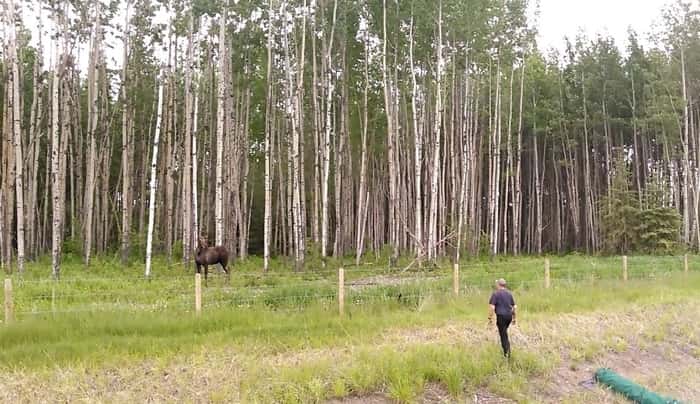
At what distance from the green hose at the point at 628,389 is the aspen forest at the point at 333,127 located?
10.2 meters

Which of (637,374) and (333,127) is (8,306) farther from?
(333,127)

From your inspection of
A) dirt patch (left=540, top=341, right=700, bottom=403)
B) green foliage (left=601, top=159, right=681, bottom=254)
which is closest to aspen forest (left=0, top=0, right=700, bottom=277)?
green foliage (left=601, top=159, right=681, bottom=254)

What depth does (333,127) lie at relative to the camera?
2770cm

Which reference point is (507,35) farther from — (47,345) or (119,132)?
(47,345)

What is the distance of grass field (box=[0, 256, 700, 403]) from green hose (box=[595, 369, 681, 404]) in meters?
0.25

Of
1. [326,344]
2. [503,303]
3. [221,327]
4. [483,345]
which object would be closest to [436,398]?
[503,303]

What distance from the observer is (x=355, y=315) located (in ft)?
33.4

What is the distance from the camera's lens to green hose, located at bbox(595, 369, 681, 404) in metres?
7.73

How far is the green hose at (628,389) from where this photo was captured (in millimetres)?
7727

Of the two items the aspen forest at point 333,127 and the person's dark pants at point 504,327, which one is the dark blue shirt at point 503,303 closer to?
the person's dark pants at point 504,327

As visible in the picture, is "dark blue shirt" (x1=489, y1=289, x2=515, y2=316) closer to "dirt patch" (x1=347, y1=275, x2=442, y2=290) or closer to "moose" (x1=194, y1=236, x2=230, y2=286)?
"dirt patch" (x1=347, y1=275, x2=442, y2=290)

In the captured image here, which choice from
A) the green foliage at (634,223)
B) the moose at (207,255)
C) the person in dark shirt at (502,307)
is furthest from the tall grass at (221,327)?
the green foliage at (634,223)

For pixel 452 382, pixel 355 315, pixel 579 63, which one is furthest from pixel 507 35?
pixel 452 382

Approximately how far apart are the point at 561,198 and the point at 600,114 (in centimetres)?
812
